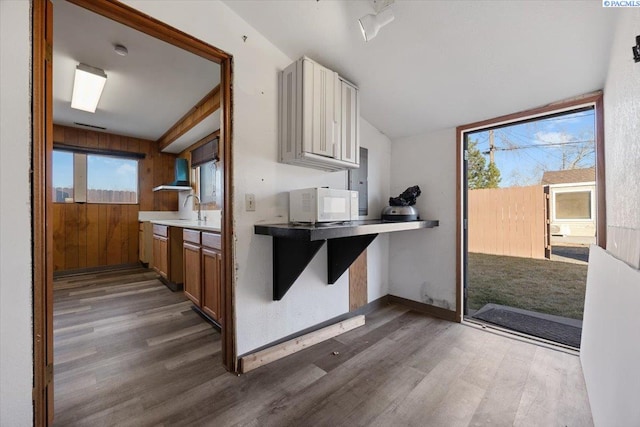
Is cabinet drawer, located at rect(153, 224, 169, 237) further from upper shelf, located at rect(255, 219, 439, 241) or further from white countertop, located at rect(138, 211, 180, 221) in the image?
upper shelf, located at rect(255, 219, 439, 241)

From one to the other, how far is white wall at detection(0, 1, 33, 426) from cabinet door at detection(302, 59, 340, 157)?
1.32m

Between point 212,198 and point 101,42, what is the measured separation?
7.13 feet

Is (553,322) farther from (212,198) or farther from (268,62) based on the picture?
(212,198)

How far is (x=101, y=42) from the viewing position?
2002 millimetres

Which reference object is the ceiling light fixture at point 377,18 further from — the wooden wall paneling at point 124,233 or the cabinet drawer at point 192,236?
the wooden wall paneling at point 124,233

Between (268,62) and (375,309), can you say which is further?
(375,309)

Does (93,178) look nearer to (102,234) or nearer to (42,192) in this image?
(102,234)

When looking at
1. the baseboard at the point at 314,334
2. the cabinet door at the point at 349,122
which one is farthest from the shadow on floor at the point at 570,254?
the cabinet door at the point at 349,122

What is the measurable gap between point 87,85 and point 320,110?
8.20ft

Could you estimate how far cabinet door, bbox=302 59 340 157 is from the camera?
1.76m

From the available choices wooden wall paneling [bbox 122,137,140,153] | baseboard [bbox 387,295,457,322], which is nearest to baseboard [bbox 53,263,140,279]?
wooden wall paneling [bbox 122,137,140,153]

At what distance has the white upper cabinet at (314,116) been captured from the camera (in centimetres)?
176

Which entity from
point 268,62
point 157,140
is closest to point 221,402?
point 268,62

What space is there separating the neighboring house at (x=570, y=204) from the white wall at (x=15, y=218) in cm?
494
